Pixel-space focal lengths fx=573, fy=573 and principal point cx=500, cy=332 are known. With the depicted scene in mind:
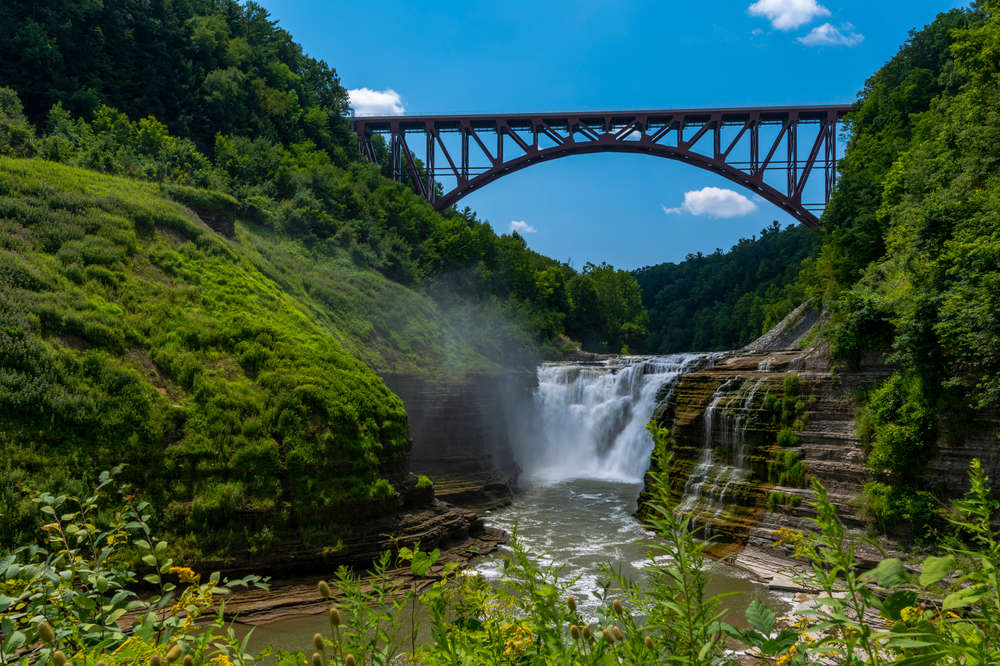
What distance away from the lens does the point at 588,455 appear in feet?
80.5

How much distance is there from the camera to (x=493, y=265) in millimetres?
36344

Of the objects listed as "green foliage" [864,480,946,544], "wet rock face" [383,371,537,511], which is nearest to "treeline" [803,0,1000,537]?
"green foliage" [864,480,946,544]

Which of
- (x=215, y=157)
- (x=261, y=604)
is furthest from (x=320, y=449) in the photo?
(x=215, y=157)

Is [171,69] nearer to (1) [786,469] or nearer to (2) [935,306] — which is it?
(1) [786,469]

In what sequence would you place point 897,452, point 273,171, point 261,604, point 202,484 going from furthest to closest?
point 273,171
point 897,452
point 202,484
point 261,604

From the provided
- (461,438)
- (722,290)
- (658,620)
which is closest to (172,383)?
(461,438)

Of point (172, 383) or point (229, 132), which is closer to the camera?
point (172, 383)

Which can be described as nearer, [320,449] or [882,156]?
[320,449]

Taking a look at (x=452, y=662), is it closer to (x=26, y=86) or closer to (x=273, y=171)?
(x=273, y=171)

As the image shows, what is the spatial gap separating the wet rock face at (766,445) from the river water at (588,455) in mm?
1856

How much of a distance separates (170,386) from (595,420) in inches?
689

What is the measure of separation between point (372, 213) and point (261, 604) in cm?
2523

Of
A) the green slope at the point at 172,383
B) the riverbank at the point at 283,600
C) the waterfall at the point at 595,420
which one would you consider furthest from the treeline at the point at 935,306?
the waterfall at the point at 595,420

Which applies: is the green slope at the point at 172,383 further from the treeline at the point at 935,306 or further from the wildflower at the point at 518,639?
the treeline at the point at 935,306
